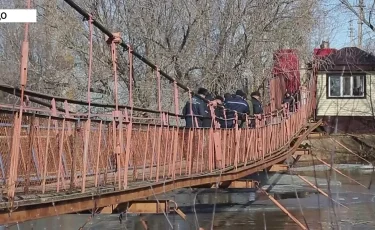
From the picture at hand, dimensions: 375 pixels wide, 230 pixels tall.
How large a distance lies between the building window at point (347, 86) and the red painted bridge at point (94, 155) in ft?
66.7

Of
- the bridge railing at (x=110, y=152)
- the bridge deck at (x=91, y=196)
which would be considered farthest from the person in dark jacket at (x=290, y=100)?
the bridge deck at (x=91, y=196)

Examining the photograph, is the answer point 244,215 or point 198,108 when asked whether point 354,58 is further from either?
point 198,108

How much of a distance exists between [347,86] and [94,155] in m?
27.5

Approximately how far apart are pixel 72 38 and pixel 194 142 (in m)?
9.99

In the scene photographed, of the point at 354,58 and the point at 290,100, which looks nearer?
the point at 290,100

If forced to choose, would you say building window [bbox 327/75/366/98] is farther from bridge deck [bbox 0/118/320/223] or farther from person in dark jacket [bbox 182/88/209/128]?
bridge deck [bbox 0/118/320/223]

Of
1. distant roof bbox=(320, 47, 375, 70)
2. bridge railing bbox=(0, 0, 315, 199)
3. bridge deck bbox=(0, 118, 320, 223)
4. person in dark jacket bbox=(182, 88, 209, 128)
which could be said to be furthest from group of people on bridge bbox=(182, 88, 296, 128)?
distant roof bbox=(320, 47, 375, 70)

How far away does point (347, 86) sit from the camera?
34.1 metres

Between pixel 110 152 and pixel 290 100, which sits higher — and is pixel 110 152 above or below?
below

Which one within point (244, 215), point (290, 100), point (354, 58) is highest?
point (354, 58)

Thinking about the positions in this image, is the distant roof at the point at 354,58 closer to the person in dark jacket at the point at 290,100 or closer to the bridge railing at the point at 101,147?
the person in dark jacket at the point at 290,100

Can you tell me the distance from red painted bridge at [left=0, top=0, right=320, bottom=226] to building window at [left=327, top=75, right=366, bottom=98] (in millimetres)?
20338

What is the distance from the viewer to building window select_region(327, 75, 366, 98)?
110 ft

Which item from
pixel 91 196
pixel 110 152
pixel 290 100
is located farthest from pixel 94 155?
pixel 290 100
